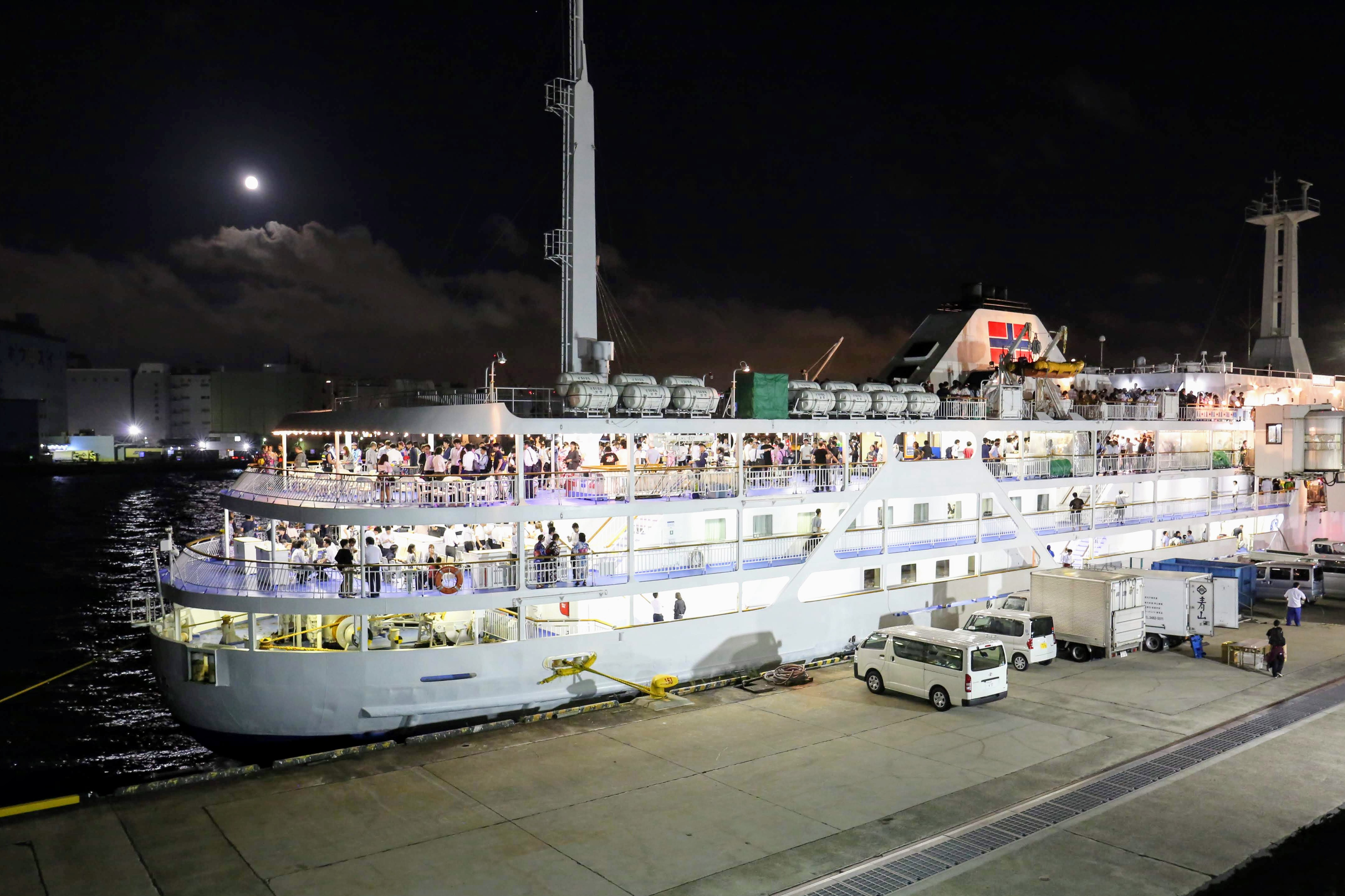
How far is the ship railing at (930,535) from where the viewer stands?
2641 cm

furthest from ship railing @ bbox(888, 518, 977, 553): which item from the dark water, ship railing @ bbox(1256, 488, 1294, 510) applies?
ship railing @ bbox(1256, 488, 1294, 510)

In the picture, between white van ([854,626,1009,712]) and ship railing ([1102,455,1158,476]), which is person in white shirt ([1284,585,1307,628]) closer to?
ship railing ([1102,455,1158,476])

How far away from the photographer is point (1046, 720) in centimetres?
1795

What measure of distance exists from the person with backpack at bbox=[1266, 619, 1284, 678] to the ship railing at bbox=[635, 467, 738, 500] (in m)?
13.3

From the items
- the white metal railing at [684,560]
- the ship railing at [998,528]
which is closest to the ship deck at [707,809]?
the white metal railing at [684,560]

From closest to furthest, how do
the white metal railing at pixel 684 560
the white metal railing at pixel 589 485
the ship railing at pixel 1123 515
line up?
the white metal railing at pixel 589 485 < the white metal railing at pixel 684 560 < the ship railing at pixel 1123 515

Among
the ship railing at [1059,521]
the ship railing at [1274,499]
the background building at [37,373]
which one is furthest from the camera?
the background building at [37,373]

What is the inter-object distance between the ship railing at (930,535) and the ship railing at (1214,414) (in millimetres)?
14878

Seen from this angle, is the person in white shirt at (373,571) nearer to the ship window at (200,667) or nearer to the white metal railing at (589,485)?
the ship window at (200,667)

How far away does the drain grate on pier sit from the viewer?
11297 millimetres

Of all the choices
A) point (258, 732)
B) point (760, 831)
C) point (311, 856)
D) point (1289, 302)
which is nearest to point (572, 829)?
point (760, 831)

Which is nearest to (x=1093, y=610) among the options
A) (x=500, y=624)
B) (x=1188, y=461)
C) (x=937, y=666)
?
(x=937, y=666)

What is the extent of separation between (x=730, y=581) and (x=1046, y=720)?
7.54 meters

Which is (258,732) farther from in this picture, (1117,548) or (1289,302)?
(1289,302)
